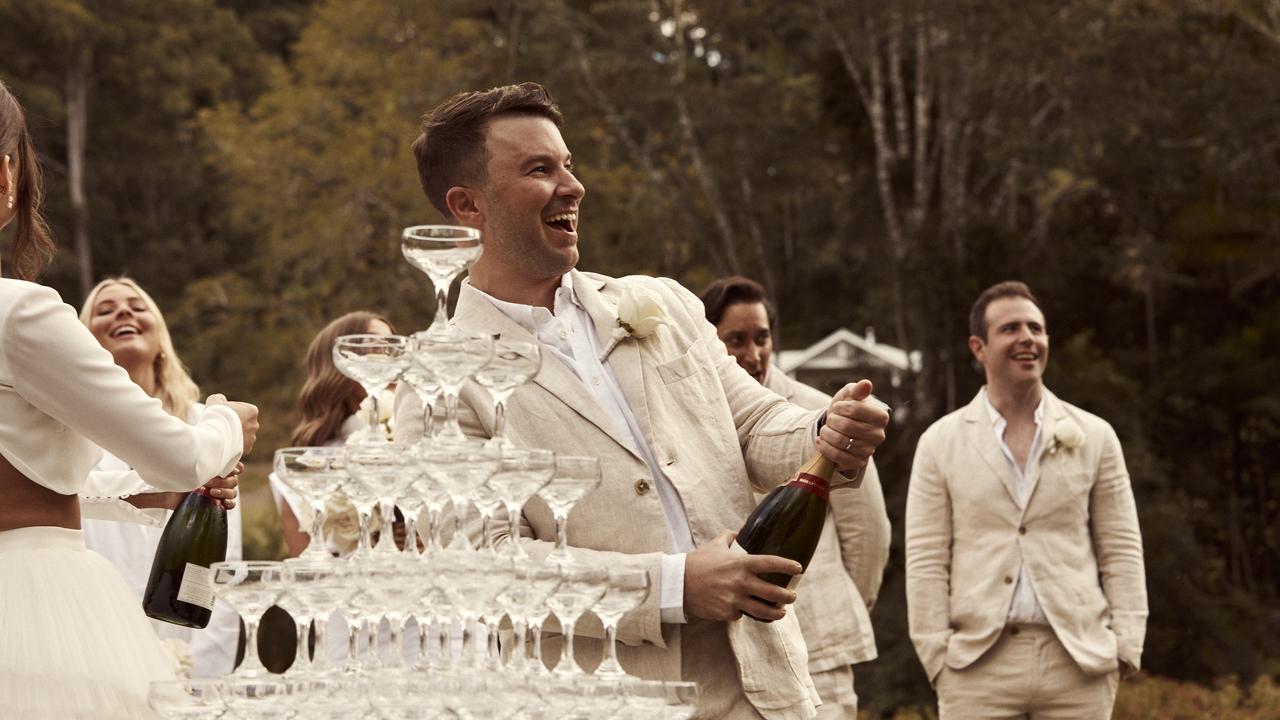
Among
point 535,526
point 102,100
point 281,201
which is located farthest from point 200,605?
point 102,100

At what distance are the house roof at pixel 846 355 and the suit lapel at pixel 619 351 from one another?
12.9 m

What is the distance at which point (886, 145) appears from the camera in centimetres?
2030

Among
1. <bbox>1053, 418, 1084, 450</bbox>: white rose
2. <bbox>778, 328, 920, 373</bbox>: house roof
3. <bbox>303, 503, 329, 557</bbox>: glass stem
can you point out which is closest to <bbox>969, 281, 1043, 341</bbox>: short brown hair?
<bbox>1053, 418, 1084, 450</bbox>: white rose

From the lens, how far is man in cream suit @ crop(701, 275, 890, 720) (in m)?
6.39

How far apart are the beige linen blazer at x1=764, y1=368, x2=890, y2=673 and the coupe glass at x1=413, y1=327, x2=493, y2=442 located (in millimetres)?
3333

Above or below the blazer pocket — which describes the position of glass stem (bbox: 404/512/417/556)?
below

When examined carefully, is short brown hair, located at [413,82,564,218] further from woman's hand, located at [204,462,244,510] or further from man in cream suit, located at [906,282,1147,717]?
man in cream suit, located at [906,282,1147,717]

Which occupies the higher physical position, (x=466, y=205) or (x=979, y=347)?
(x=979, y=347)

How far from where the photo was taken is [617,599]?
296 centimetres

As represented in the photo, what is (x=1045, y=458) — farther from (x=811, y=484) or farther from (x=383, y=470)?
(x=383, y=470)

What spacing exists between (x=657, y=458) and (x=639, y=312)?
13.3 inches

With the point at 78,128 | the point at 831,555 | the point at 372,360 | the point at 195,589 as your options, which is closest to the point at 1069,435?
the point at 831,555

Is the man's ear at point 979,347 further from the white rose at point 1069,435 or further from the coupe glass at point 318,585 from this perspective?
the coupe glass at point 318,585

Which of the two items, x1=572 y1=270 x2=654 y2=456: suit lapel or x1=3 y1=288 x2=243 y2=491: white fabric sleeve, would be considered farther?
x1=572 y1=270 x2=654 y2=456: suit lapel
